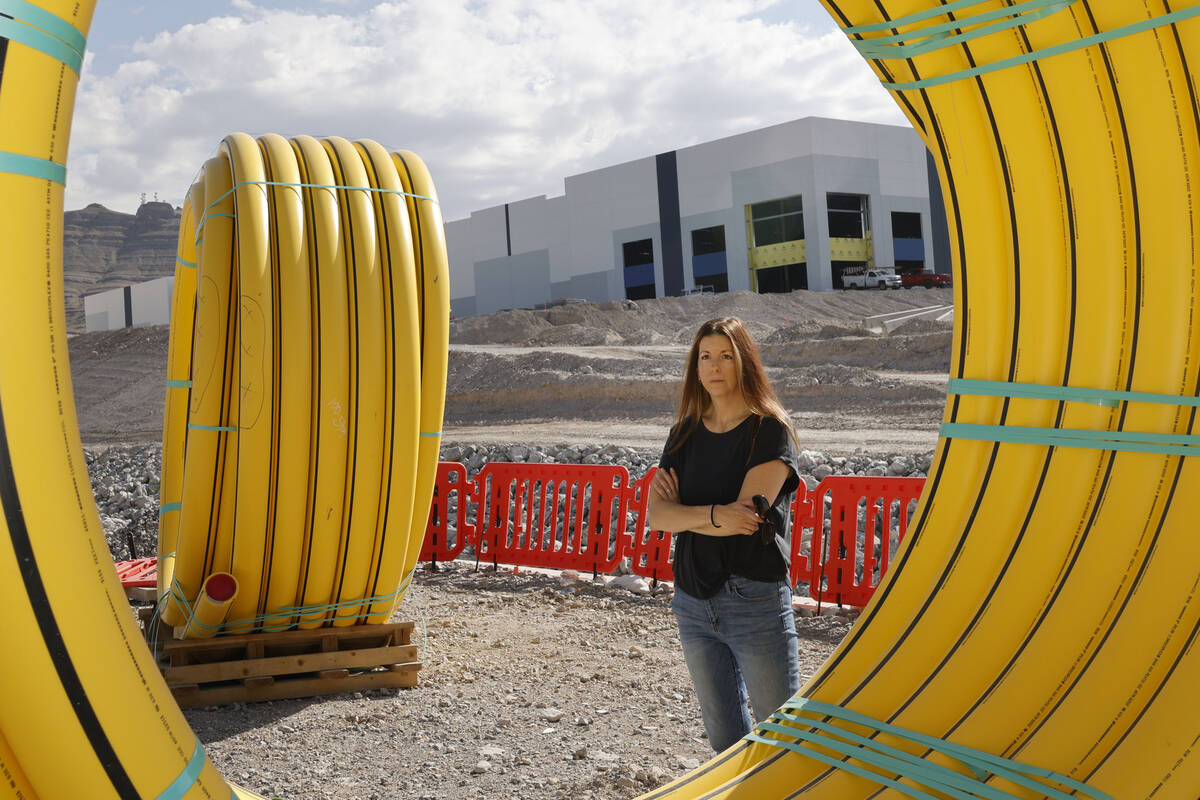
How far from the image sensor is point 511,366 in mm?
25125

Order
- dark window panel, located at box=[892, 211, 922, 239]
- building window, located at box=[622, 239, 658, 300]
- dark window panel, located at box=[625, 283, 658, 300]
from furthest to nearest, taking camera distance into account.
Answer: dark window panel, located at box=[625, 283, 658, 300]
building window, located at box=[622, 239, 658, 300]
dark window panel, located at box=[892, 211, 922, 239]

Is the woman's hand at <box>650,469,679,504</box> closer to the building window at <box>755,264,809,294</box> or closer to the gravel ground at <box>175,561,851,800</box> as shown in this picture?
the gravel ground at <box>175,561,851,800</box>

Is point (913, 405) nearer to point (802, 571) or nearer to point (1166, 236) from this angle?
point (802, 571)

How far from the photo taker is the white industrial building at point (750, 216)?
135ft

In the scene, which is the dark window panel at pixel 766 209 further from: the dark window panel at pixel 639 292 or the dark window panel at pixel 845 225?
the dark window panel at pixel 639 292

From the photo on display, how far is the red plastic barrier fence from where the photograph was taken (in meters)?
6.93

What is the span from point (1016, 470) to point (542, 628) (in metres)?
4.60

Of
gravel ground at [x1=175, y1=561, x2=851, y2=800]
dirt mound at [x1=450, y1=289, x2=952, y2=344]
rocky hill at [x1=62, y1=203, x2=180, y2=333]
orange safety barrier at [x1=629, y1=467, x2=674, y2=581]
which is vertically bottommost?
gravel ground at [x1=175, y1=561, x2=851, y2=800]

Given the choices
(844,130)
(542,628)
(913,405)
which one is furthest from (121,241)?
(542,628)

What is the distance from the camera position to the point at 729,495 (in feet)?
10.5

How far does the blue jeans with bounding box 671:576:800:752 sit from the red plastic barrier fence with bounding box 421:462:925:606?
3.74m

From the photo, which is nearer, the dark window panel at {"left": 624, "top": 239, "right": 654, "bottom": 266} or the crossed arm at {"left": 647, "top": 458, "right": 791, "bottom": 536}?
the crossed arm at {"left": 647, "top": 458, "right": 791, "bottom": 536}

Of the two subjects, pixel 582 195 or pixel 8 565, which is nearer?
pixel 8 565

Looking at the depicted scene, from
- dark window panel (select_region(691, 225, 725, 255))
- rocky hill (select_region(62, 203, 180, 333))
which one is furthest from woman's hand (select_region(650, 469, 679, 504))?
rocky hill (select_region(62, 203, 180, 333))
